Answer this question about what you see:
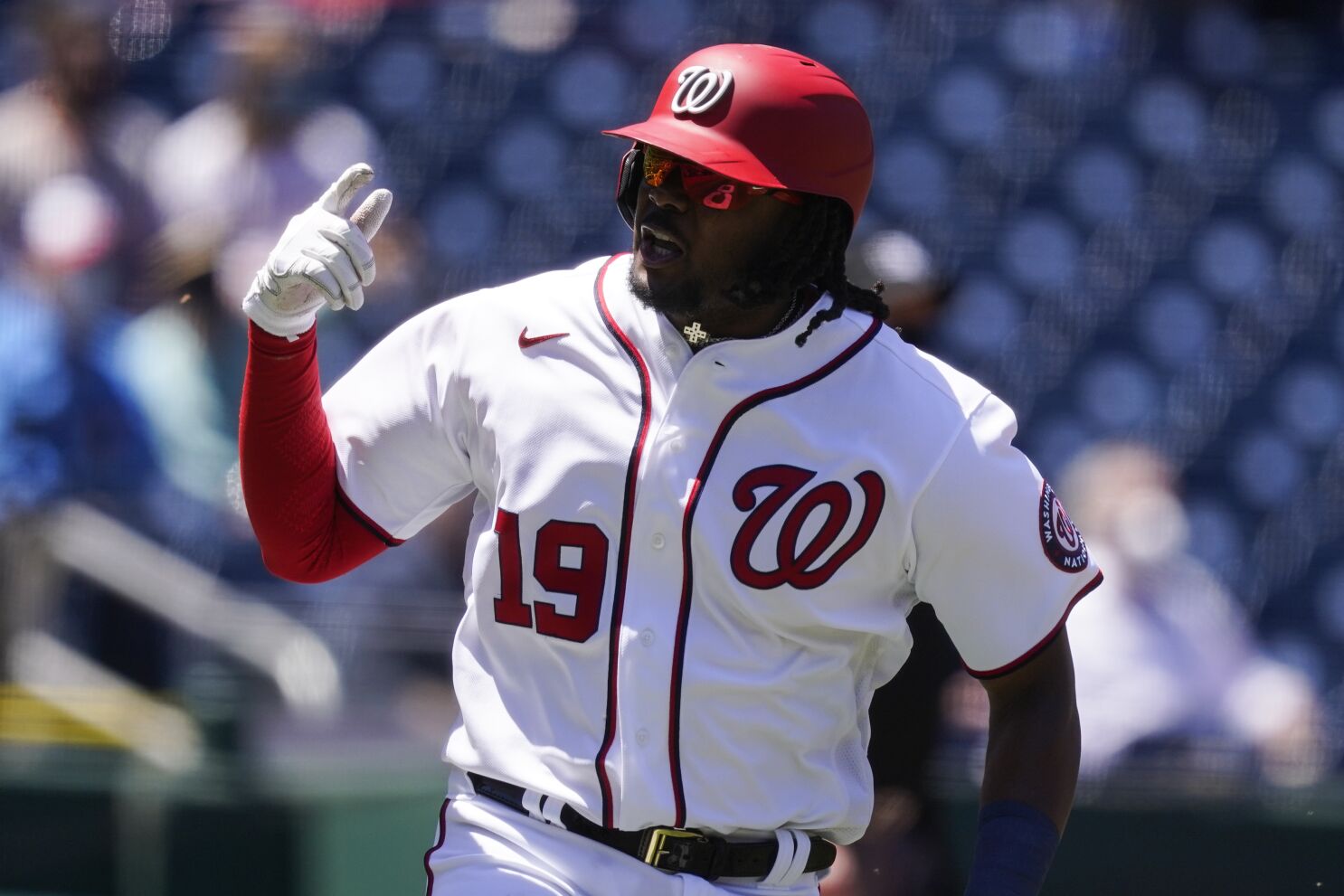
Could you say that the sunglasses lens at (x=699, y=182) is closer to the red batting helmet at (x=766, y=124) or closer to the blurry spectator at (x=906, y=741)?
the red batting helmet at (x=766, y=124)

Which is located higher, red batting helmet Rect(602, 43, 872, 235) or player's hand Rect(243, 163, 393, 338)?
red batting helmet Rect(602, 43, 872, 235)

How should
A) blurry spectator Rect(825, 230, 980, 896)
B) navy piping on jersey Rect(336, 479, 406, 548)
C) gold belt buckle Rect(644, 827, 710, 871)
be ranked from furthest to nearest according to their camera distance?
blurry spectator Rect(825, 230, 980, 896)
navy piping on jersey Rect(336, 479, 406, 548)
gold belt buckle Rect(644, 827, 710, 871)

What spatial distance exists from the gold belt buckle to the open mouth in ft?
2.17

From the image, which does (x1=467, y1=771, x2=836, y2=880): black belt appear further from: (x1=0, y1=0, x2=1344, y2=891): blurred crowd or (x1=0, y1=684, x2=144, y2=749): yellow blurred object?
(x1=0, y1=684, x2=144, y2=749): yellow blurred object

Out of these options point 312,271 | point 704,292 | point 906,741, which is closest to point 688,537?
point 704,292

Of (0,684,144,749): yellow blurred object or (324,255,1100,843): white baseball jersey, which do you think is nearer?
(324,255,1100,843): white baseball jersey

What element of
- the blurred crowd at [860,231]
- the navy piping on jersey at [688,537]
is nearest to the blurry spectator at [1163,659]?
the blurred crowd at [860,231]

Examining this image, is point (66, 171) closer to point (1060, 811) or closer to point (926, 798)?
point (926, 798)

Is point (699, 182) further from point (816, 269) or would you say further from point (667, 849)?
point (667, 849)

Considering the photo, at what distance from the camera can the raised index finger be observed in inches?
84.4

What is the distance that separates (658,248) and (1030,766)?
2.49 ft

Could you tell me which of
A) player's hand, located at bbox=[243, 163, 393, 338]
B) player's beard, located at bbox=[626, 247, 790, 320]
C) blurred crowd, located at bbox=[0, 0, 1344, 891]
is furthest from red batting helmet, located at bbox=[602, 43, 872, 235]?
blurred crowd, located at bbox=[0, 0, 1344, 891]

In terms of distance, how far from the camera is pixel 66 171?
5105mm

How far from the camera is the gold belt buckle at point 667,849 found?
201 centimetres
